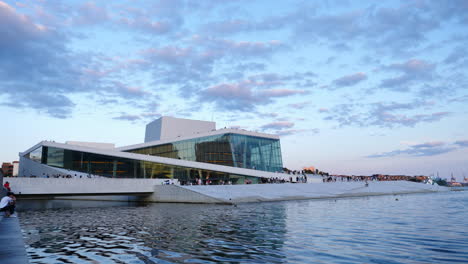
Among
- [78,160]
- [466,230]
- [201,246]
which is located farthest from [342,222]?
[78,160]

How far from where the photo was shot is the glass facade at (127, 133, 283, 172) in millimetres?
55844

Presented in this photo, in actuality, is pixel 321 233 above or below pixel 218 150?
below

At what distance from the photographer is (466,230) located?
14.8 meters

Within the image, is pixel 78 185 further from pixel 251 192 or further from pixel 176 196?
pixel 251 192

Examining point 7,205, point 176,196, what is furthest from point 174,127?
point 7,205

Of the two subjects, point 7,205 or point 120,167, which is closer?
point 7,205

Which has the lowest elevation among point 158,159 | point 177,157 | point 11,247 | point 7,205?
point 11,247

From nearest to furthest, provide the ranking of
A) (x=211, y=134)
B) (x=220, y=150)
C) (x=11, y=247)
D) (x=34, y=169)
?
(x=11, y=247), (x=34, y=169), (x=211, y=134), (x=220, y=150)

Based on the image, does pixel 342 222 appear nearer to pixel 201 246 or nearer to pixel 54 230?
pixel 201 246

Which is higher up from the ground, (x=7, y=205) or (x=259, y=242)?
(x=7, y=205)

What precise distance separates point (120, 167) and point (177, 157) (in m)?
10.2

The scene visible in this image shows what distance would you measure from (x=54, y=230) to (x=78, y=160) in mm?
33464

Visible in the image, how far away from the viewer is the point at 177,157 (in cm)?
5659

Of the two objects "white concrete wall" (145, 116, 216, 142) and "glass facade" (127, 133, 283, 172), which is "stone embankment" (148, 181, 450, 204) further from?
"white concrete wall" (145, 116, 216, 142)
